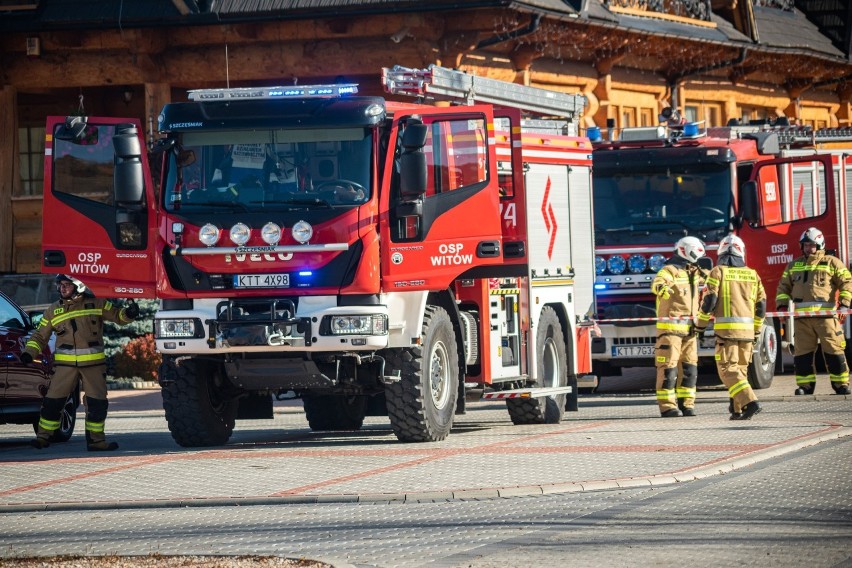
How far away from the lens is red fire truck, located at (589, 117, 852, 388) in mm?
19406

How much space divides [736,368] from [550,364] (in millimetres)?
1788

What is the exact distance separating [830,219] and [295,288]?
978 centimetres

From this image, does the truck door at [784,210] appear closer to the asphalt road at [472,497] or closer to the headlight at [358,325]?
the asphalt road at [472,497]

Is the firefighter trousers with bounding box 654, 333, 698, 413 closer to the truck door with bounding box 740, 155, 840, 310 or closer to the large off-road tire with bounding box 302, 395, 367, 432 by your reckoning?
the large off-road tire with bounding box 302, 395, 367, 432

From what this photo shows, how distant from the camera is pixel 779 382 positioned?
2098 centimetres

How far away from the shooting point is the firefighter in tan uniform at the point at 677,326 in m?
16.0

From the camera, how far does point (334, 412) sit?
16.0m

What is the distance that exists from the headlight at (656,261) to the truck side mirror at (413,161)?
22.8ft

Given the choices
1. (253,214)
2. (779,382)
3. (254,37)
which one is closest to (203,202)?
(253,214)

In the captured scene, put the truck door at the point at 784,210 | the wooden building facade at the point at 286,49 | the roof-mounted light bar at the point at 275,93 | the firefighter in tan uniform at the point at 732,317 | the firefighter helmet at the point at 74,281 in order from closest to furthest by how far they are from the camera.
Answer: the roof-mounted light bar at the point at 275,93 < the firefighter helmet at the point at 74,281 < the firefighter in tan uniform at the point at 732,317 < the truck door at the point at 784,210 < the wooden building facade at the point at 286,49

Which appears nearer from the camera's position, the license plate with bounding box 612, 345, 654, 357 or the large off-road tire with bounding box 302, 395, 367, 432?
the large off-road tire with bounding box 302, 395, 367, 432

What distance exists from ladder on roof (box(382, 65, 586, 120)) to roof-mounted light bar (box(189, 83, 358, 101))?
0.60 metres

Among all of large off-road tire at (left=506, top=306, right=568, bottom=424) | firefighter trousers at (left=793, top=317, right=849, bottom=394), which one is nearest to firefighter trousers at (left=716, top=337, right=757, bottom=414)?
large off-road tire at (left=506, top=306, right=568, bottom=424)

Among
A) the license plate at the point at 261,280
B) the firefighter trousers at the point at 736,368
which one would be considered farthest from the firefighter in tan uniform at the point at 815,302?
the license plate at the point at 261,280
